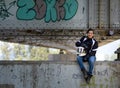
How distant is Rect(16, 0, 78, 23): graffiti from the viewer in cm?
1967

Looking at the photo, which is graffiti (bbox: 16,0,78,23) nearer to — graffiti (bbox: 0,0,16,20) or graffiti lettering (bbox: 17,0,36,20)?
graffiti lettering (bbox: 17,0,36,20)

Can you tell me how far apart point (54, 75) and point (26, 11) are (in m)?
8.44

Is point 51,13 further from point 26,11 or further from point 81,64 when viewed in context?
point 81,64

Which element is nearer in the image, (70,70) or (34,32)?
(70,70)

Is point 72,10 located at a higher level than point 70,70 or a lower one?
higher

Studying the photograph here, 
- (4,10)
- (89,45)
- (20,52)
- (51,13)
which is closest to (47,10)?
(51,13)

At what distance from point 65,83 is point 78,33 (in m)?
8.21

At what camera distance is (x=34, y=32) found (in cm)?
2002

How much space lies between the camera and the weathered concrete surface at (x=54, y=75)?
1180cm

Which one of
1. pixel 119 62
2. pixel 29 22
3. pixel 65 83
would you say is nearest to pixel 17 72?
pixel 65 83

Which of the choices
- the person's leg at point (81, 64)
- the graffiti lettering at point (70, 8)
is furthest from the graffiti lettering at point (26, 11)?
the person's leg at point (81, 64)

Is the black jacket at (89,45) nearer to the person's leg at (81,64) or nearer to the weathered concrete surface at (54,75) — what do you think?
the person's leg at (81,64)

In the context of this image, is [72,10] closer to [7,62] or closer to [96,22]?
[96,22]

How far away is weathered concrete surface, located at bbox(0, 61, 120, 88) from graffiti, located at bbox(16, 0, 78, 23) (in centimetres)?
788
